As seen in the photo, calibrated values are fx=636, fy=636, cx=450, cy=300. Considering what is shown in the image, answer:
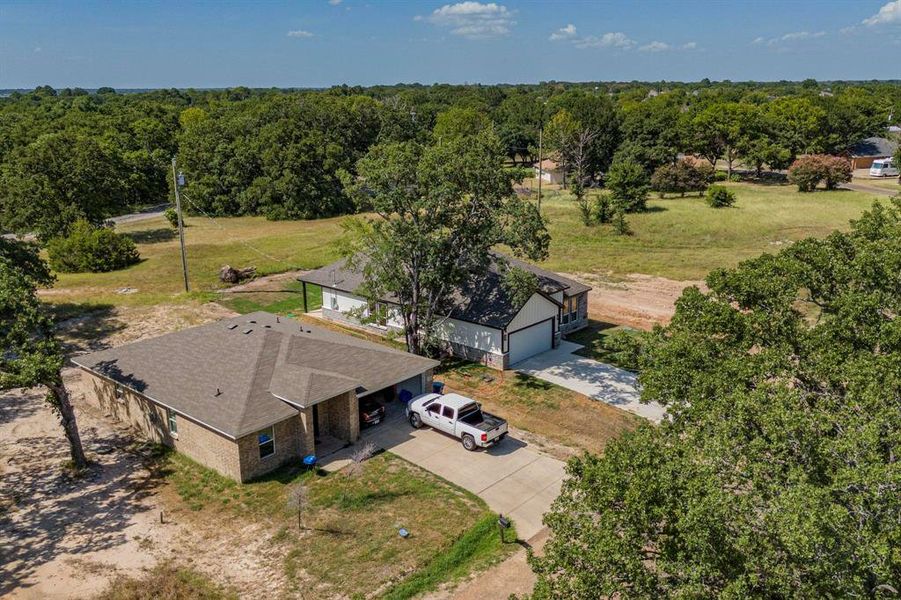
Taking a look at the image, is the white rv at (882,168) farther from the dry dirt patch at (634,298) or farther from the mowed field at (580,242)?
the dry dirt patch at (634,298)

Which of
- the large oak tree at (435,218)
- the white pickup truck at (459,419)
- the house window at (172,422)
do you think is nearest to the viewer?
the white pickup truck at (459,419)

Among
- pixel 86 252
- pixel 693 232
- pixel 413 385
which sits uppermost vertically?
pixel 86 252

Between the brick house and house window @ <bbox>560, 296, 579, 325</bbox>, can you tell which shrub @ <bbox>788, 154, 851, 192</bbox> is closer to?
house window @ <bbox>560, 296, 579, 325</bbox>

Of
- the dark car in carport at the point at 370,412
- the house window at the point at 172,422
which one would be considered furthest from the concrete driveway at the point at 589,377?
the house window at the point at 172,422

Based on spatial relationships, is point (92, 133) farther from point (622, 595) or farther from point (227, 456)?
point (622, 595)

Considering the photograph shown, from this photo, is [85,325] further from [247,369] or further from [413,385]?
[413,385]

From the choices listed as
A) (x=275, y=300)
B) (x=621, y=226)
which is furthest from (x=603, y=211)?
(x=275, y=300)
